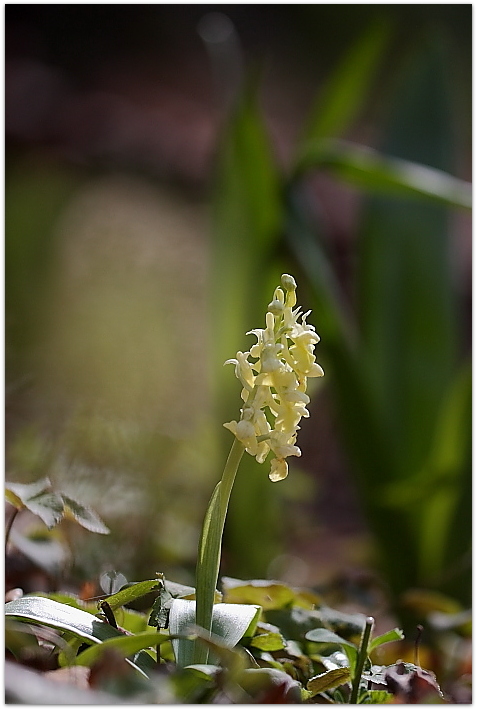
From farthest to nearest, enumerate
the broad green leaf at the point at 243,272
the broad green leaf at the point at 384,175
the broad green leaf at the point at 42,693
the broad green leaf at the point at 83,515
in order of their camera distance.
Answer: the broad green leaf at the point at 243,272, the broad green leaf at the point at 384,175, the broad green leaf at the point at 83,515, the broad green leaf at the point at 42,693

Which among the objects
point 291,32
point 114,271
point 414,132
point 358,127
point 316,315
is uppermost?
point 291,32

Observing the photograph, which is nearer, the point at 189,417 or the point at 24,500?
the point at 24,500

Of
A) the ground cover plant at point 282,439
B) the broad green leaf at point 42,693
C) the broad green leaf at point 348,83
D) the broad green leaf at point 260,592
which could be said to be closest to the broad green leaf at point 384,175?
the ground cover plant at point 282,439

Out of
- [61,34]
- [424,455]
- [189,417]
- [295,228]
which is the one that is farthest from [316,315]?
[61,34]

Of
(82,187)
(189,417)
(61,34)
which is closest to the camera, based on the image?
(189,417)

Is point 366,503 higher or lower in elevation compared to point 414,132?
lower

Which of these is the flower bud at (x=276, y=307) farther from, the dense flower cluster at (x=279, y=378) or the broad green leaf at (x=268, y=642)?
the broad green leaf at (x=268, y=642)

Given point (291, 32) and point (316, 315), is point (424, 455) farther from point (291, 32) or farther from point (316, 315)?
point (291, 32)
